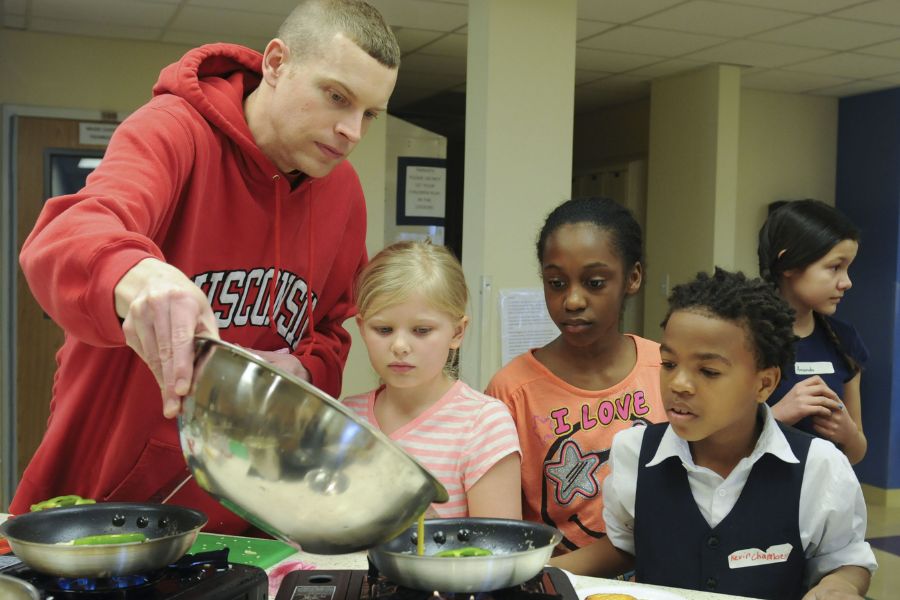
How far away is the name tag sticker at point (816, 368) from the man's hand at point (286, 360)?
1.16 metres

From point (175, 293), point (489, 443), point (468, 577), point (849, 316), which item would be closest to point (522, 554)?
point (468, 577)

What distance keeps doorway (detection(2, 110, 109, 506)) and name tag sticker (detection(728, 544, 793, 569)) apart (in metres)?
3.81

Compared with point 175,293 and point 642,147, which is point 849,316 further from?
point 175,293

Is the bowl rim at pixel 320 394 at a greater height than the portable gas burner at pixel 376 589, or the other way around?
the bowl rim at pixel 320 394

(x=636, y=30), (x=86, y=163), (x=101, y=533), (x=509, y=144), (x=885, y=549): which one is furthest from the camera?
A: (x=86, y=163)

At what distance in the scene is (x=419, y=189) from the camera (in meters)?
4.76

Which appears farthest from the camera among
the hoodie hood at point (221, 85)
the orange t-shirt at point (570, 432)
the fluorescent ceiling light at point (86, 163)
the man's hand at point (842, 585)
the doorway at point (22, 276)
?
the fluorescent ceiling light at point (86, 163)

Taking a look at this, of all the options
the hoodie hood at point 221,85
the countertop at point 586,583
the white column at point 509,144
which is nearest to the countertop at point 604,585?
the countertop at point 586,583

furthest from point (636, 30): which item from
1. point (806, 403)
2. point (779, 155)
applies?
point (806, 403)

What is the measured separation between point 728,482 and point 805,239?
0.86 metres

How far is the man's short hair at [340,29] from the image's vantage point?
115cm

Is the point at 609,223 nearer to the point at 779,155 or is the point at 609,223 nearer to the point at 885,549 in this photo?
the point at 885,549

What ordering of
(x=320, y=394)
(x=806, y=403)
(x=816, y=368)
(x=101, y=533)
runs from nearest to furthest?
(x=320, y=394) → (x=101, y=533) → (x=806, y=403) → (x=816, y=368)

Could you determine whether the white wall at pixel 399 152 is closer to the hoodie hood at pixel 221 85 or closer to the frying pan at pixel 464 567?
the hoodie hood at pixel 221 85
